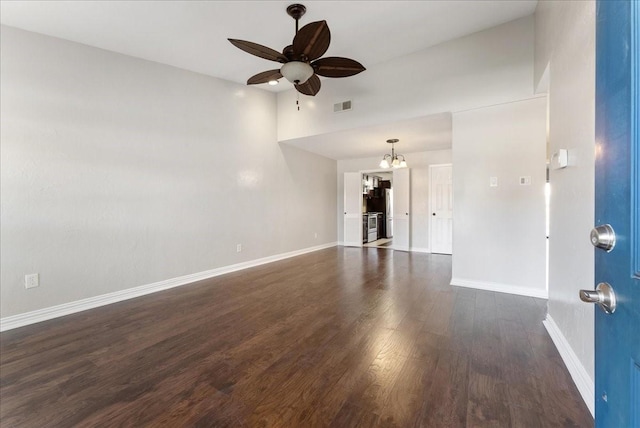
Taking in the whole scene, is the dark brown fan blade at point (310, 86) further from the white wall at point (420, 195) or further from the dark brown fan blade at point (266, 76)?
the white wall at point (420, 195)

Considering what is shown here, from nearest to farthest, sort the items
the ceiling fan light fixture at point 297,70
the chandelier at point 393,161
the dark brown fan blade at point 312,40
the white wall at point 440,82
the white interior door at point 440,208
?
the dark brown fan blade at point 312,40, the ceiling fan light fixture at point 297,70, the white wall at point 440,82, the chandelier at point 393,161, the white interior door at point 440,208

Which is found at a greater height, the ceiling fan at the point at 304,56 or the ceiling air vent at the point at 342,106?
the ceiling air vent at the point at 342,106

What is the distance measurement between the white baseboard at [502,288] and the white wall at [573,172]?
3.22ft

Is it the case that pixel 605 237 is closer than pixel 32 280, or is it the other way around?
pixel 605 237

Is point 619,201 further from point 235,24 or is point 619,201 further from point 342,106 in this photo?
point 342,106

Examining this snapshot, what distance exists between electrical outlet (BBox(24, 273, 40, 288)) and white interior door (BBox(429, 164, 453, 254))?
21.5 ft

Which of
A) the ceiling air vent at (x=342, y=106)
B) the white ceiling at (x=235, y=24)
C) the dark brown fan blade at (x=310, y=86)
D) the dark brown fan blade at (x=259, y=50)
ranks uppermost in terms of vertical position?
the white ceiling at (x=235, y=24)

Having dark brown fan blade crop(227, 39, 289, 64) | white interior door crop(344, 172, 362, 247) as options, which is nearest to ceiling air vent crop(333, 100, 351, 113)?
dark brown fan blade crop(227, 39, 289, 64)

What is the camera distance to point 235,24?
308cm

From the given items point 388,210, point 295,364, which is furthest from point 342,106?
point 388,210

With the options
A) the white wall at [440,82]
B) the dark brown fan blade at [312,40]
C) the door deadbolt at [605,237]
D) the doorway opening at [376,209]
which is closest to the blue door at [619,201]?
the door deadbolt at [605,237]

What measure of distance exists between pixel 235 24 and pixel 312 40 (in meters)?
1.28

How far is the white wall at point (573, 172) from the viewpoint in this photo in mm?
1564

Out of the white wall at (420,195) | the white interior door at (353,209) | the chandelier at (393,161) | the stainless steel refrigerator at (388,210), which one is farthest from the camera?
the stainless steel refrigerator at (388,210)
